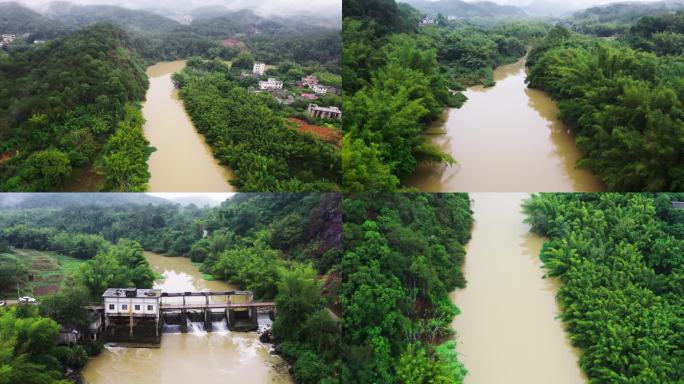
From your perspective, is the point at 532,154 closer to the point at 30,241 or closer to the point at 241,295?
the point at 241,295

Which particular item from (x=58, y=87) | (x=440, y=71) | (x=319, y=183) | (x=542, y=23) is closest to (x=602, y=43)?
(x=542, y=23)

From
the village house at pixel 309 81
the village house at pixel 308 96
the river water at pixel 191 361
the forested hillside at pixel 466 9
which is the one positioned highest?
the forested hillside at pixel 466 9

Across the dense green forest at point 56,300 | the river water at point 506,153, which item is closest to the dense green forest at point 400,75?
the river water at point 506,153

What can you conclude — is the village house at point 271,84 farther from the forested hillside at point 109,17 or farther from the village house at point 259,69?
the forested hillside at point 109,17

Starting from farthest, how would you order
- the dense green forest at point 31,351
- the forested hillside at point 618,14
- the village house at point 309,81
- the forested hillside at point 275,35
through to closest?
the forested hillside at point 618,14, the forested hillside at point 275,35, the village house at point 309,81, the dense green forest at point 31,351

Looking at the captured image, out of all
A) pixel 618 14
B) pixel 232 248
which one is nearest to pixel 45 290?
pixel 232 248

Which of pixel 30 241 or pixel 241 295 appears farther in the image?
pixel 241 295
